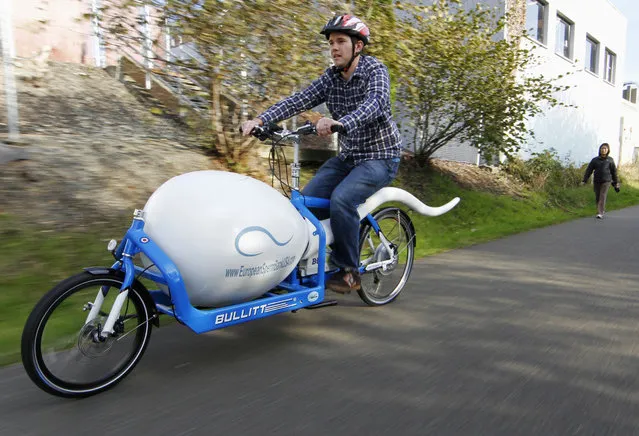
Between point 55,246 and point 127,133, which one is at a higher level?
Result: point 127,133

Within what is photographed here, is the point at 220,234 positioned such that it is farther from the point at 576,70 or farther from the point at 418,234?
the point at 576,70

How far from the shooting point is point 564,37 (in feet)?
65.5

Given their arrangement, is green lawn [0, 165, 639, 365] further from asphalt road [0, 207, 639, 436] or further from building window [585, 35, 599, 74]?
building window [585, 35, 599, 74]

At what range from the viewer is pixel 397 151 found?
168 inches

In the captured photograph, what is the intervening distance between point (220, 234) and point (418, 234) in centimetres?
570

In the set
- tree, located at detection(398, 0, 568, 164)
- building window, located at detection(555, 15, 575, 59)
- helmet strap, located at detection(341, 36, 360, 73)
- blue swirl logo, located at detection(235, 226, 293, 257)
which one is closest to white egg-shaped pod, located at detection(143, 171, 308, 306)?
blue swirl logo, located at detection(235, 226, 293, 257)

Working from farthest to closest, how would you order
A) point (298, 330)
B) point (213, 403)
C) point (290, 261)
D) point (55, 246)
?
point (55, 246)
point (298, 330)
point (290, 261)
point (213, 403)

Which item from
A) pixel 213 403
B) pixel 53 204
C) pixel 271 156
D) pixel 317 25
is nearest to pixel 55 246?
pixel 53 204

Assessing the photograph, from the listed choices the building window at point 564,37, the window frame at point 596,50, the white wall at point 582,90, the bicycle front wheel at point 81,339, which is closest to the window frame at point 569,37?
the building window at point 564,37

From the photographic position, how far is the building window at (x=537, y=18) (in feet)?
56.6

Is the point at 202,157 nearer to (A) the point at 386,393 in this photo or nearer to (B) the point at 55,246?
(B) the point at 55,246

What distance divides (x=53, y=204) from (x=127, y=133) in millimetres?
2747

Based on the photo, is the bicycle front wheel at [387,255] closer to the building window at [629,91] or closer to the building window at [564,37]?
the building window at [564,37]

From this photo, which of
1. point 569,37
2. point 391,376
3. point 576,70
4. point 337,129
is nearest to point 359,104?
point 337,129
